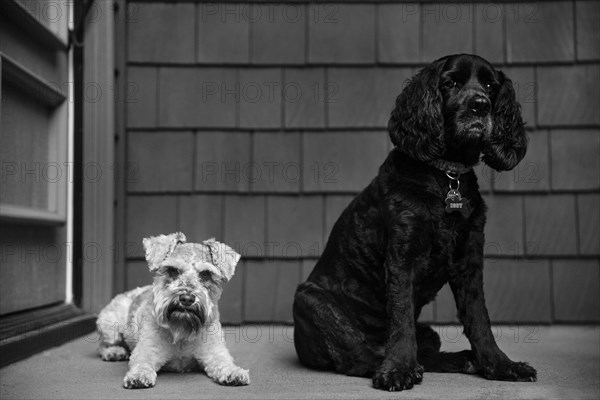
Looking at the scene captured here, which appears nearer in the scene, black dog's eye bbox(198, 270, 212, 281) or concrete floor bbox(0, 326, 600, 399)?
concrete floor bbox(0, 326, 600, 399)

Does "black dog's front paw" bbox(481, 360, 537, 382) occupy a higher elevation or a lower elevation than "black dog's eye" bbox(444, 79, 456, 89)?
lower

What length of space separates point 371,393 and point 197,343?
2.91ft

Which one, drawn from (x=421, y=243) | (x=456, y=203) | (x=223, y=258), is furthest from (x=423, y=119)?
(x=223, y=258)

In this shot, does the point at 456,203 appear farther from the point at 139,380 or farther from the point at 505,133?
the point at 139,380

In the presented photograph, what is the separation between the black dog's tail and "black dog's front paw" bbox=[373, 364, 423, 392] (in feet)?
1.18

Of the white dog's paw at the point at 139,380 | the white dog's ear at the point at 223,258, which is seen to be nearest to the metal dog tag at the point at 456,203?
the white dog's ear at the point at 223,258

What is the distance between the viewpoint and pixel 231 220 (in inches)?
196

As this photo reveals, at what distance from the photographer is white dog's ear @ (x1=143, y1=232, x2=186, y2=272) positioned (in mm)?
3252

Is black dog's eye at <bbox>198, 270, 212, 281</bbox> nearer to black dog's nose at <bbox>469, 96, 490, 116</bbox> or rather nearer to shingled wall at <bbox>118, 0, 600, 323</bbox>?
black dog's nose at <bbox>469, 96, 490, 116</bbox>

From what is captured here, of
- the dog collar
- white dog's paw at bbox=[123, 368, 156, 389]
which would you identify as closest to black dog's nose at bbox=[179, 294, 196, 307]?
white dog's paw at bbox=[123, 368, 156, 389]

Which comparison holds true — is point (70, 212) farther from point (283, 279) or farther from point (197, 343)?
point (197, 343)

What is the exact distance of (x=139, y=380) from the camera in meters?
3.07

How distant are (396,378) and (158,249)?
1.22 m

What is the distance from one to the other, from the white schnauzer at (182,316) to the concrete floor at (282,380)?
7cm
